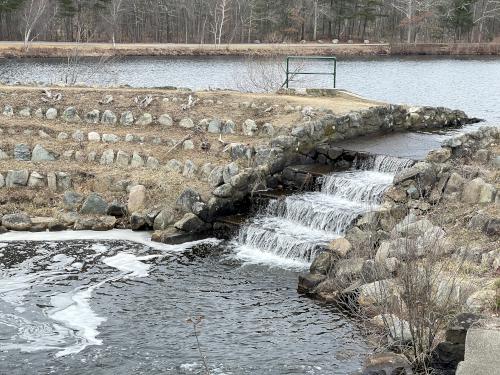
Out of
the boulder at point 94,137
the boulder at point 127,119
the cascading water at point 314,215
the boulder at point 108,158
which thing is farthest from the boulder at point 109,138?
the cascading water at point 314,215

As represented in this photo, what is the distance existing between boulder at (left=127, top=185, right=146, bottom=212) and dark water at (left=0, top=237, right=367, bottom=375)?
2016mm

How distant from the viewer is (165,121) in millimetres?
22344

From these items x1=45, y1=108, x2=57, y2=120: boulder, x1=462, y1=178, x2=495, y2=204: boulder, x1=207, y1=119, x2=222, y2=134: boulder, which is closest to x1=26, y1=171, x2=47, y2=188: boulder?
x1=45, y1=108, x2=57, y2=120: boulder

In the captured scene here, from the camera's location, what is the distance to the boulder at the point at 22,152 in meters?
20.5

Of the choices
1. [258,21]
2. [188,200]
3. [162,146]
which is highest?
[258,21]

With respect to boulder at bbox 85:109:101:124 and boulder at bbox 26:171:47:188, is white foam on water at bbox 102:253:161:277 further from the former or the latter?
boulder at bbox 85:109:101:124

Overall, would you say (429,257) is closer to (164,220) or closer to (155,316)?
(155,316)

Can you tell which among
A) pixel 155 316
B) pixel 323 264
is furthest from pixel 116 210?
pixel 323 264

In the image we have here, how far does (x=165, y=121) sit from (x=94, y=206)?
4.58 meters

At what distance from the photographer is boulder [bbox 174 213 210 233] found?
17719 mm

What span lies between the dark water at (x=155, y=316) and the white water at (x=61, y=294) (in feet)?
0.07

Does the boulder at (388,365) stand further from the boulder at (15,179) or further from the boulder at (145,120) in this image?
the boulder at (145,120)

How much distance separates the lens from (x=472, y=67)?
54656 mm

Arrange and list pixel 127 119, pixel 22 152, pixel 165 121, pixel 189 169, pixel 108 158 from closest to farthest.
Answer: pixel 189 169 < pixel 108 158 < pixel 22 152 < pixel 165 121 < pixel 127 119
